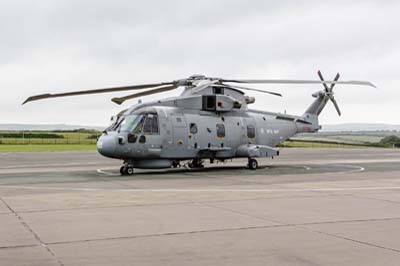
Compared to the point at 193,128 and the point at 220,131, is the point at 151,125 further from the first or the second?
the point at 220,131

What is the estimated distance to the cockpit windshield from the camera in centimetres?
2144

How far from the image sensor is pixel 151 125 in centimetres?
2200

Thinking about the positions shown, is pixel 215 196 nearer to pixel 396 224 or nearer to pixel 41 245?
pixel 396 224

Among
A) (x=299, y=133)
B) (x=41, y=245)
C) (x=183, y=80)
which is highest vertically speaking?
(x=183, y=80)

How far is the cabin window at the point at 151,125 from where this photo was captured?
21812mm

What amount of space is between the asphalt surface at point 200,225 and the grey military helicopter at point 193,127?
18.9ft

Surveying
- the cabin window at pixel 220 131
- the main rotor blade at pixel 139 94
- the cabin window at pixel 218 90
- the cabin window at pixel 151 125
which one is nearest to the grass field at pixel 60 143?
the cabin window at pixel 220 131

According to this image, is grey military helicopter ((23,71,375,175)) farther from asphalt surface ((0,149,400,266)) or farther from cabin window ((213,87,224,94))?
asphalt surface ((0,149,400,266))

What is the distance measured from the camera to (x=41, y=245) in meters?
7.46

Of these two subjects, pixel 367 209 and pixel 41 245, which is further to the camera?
pixel 367 209

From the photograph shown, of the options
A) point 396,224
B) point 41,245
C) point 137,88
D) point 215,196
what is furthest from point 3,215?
point 137,88

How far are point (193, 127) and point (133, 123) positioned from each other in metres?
2.99

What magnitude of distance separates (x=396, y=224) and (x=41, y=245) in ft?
19.4

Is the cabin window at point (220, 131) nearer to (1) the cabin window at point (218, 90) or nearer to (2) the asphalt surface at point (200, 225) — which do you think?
(1) the cabin window at point (218, 90)
